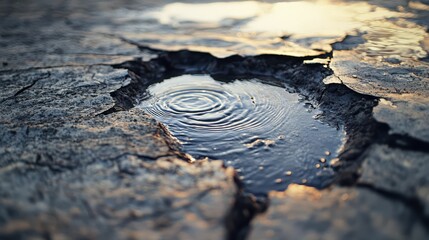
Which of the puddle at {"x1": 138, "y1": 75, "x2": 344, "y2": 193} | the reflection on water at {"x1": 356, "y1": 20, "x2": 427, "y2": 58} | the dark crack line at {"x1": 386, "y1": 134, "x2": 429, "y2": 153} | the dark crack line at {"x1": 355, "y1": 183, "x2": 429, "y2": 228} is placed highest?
the reflection on water at {"x1": 356, "y1": 20, "x2": 427, "y2": 58}

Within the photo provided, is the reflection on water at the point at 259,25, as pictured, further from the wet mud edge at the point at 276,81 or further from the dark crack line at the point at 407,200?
the dark crack line at the point at 407,200

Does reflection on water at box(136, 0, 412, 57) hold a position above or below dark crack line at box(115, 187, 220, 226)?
above

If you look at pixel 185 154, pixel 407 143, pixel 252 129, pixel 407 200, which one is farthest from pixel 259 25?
pixel 407 200

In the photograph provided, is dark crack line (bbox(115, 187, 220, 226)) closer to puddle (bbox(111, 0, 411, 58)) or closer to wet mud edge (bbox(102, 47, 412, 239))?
wet mud edge (bbox(102, 47, 412, 239))

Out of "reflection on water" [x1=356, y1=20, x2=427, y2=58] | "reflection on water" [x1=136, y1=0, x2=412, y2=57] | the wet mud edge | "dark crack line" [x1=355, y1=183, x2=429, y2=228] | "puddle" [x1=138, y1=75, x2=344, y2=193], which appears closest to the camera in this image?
"dark crack line" [x1=355, y1=183, x2=429, y2=228]

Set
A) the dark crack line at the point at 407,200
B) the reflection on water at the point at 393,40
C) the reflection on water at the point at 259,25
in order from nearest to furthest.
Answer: the dark crack line at the point at 407,200 < the reflection on water at the point at 393,40 < the reflection on water at the point at 259,25

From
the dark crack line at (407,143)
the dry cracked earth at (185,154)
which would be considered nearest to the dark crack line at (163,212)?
the dry cracked earth at (185,154)

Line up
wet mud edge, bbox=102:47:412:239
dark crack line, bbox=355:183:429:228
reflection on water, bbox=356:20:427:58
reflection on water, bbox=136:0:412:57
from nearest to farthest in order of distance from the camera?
dark crack line, bbox=355:183:429:228
wet mud edge, bbox=102:47:412:239
reflection on water, bbox=356:20:427:58
reflection on water, bbox=136:0:412:57

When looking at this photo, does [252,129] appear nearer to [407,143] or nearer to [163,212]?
[407,143]

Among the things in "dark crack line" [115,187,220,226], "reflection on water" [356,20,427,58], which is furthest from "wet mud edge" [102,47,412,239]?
"reflection on water" [356,20,427,58]
